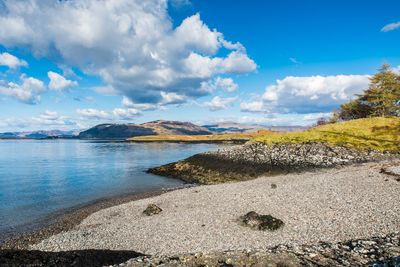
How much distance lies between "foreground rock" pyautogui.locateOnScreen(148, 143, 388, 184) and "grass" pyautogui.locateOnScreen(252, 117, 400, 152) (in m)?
4.37

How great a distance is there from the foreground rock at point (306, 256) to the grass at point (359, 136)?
51353 millimetres

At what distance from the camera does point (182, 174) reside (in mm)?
60281

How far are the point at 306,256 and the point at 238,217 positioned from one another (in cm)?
1060

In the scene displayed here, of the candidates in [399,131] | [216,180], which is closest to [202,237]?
[216,180]

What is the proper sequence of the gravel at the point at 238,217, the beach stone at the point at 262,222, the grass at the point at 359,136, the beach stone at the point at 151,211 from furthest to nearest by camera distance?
the grass at the point at 359,136
the beach stone at the point at 151,211
the beach stone at the point at 262,222
the gravel at the point at 238,217

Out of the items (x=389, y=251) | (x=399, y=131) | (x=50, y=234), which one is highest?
(x=399, y=131)

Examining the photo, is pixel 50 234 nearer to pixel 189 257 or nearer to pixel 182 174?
pixel 189 257

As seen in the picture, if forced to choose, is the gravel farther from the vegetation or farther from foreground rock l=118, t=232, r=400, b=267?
the vegetation

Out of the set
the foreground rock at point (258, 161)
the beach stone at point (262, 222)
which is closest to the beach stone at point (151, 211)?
the beach stone at point (262, 222)

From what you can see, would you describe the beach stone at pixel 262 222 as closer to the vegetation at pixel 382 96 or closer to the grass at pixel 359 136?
the grass at pixel 359 136

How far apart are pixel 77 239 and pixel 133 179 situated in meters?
34.1

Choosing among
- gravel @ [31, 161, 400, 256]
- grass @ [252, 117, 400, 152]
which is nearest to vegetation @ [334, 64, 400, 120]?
grass @ [252, 117, 400, 152]

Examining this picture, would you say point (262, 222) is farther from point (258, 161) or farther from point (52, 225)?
point (258, 161)

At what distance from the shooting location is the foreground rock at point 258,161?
54.5m
